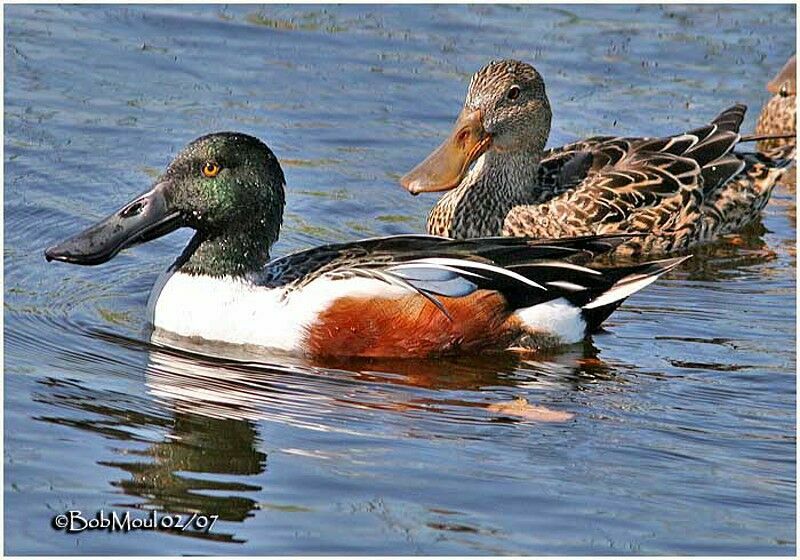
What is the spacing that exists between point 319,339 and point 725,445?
199 centimetres

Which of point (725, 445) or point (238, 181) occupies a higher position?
point (238, 181)

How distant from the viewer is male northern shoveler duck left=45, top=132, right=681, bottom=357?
326 inches

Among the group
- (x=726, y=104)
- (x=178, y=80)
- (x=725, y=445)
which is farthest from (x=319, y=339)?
(x=726, y=104)

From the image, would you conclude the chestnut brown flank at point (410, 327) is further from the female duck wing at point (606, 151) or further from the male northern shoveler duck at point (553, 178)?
the female duck wing at point (606, 151)

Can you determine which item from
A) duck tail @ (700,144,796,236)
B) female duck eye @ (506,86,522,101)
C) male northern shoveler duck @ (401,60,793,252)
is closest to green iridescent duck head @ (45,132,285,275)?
male northern shoveler duck @ (401,60,793,252)

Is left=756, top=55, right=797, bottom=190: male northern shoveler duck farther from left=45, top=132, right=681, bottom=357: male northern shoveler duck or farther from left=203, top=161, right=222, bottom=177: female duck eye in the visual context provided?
left=203, top=161, right=222, bottom=177: female duck eye

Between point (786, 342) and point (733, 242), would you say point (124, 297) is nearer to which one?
point (786, 342)

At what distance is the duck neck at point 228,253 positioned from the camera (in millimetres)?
8448

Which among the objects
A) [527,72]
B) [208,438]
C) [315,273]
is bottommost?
[208,438]

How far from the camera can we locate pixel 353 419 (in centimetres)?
749

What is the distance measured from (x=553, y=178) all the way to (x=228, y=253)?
316 cm

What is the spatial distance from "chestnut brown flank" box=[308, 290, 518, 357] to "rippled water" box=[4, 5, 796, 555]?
112 mm

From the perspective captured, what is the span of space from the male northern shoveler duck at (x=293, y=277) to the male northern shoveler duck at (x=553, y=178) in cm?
205

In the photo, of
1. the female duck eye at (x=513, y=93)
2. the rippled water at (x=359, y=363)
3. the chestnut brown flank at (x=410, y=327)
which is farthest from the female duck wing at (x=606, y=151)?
the chestnut brown flank at (x=410, y=327)
